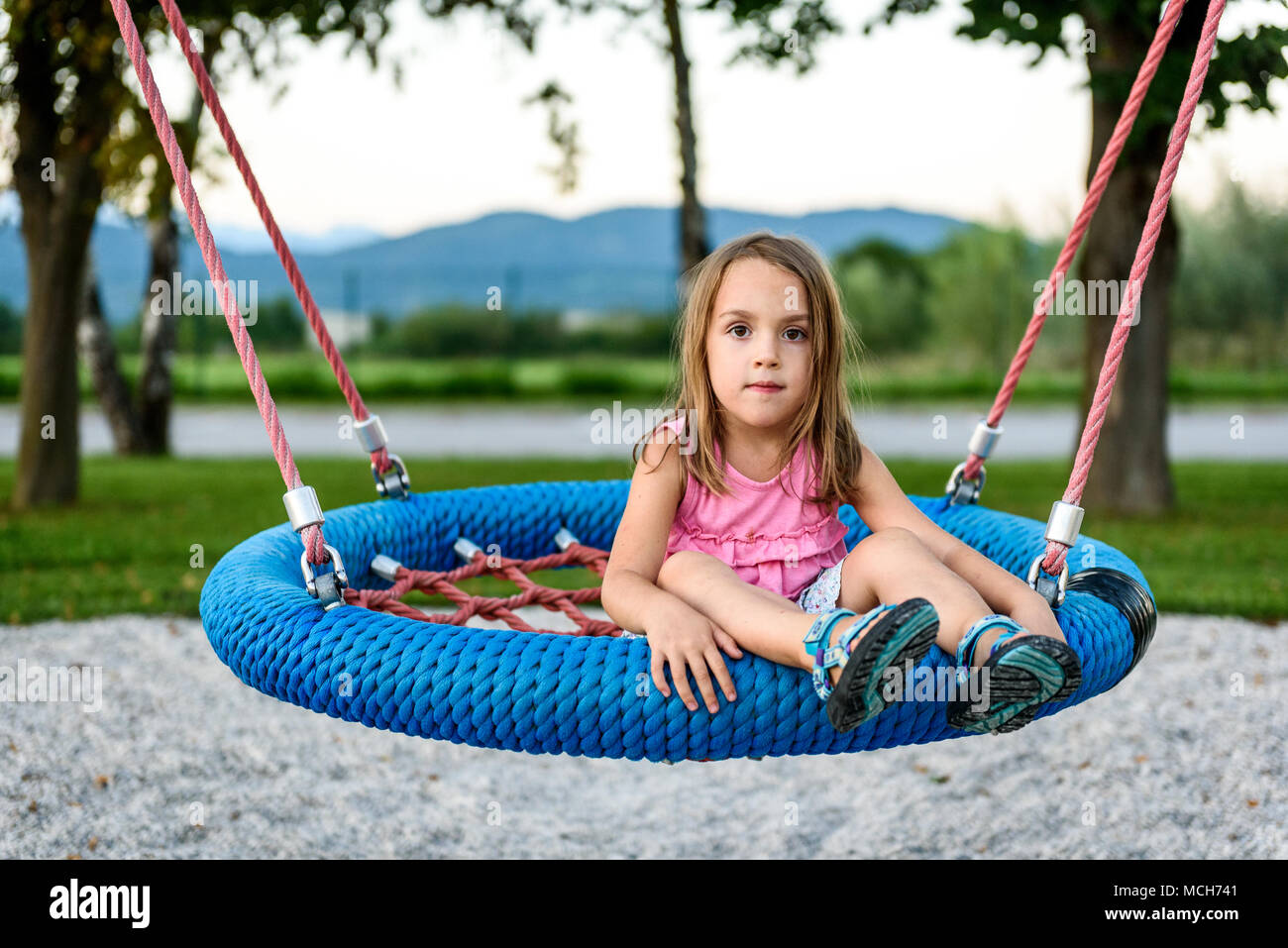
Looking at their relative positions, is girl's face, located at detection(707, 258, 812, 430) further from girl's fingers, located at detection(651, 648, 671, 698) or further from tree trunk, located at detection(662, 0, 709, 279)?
tree trunk, located at detection(662, 0, 709, 279)

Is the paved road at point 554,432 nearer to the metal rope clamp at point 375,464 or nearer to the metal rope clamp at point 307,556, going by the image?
the metal rope clamp at point 375,464

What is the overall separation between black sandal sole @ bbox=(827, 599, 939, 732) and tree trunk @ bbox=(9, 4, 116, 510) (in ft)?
18.9

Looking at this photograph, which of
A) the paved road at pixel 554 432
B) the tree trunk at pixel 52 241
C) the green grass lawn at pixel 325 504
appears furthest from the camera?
the paved road at pixel 554 432

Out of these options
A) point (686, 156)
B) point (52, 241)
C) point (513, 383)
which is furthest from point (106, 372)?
point (513, 383)

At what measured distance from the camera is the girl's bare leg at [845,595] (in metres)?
1.50

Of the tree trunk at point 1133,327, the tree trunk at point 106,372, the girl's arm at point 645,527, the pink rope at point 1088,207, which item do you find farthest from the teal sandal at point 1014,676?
the tree trunk at point 106,372

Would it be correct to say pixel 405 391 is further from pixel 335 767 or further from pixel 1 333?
pixel 335 767

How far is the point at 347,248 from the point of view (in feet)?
94.3

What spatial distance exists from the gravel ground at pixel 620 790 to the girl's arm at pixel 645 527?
4.36ft

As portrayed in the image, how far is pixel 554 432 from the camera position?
12352 mm

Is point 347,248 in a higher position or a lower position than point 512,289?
higher

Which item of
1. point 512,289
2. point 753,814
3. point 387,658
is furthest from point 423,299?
point 387,658

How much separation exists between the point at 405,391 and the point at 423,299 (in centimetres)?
242

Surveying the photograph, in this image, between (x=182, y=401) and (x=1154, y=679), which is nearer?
(x=1154, y=679)
